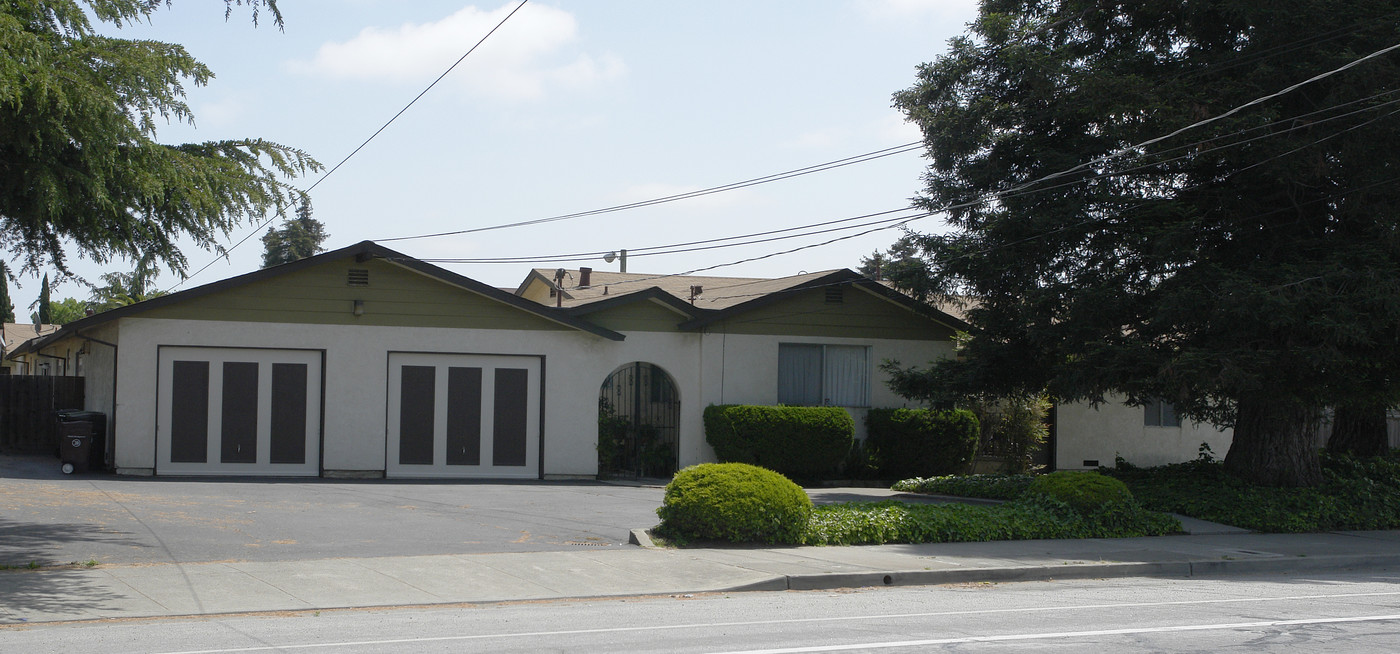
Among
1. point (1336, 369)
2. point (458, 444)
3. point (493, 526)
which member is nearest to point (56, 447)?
point (458, 444)

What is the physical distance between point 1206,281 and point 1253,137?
233 centimetres

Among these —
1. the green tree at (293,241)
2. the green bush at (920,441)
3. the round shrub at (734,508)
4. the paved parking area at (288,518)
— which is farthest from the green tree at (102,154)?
the green tree at (293,241)

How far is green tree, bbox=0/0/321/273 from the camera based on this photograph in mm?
9859

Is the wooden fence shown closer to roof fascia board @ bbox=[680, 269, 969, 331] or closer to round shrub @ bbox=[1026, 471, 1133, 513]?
roof fascia board @ bbox=[680, 269, 969, 331]

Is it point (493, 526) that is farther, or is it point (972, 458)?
point (972, 458)

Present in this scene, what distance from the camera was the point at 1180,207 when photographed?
1741cm

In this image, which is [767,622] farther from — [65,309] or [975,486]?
[65,309]

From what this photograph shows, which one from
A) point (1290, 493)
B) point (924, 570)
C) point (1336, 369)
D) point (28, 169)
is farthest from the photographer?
point (1290, 493)

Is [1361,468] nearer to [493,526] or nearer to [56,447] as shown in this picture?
[493,526]

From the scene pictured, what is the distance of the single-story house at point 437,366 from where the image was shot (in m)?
20.5

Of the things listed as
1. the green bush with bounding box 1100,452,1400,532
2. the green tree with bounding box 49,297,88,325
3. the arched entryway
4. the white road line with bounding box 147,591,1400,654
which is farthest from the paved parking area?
the green tree with bounding box 49,297,88,325

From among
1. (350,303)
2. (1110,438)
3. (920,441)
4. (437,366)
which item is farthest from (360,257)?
(1110,438)

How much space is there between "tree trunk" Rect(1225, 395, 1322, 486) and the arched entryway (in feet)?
35.4

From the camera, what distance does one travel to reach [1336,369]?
1617cm
